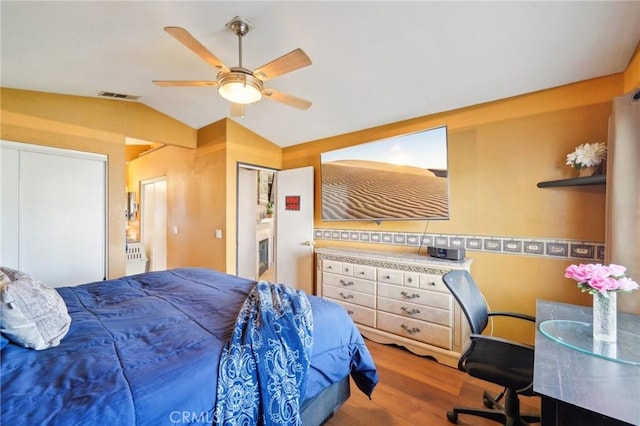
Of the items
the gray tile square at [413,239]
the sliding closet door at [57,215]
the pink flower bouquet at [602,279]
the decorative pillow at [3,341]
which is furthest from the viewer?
the gray tile square at [413,239]

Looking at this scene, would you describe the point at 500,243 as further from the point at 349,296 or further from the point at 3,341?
the point at 3,341

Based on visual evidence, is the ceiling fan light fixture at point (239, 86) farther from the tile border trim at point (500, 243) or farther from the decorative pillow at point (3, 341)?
the tile border trim at point (500, 243)

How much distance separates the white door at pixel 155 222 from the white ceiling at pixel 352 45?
253 centimetres

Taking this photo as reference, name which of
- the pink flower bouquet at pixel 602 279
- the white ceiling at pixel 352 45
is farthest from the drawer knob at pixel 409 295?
the white ceiling at pixel 352 45

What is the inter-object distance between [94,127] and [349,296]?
3.57m

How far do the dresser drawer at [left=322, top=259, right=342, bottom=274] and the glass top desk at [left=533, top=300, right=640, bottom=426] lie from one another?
6.76 ft

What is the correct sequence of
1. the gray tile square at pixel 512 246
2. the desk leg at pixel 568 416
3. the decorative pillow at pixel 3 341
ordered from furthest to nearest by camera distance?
the gray tile square at pixel 512 246
the decorative pillow at pixel 3 341
the desk leg at pixel 568 416

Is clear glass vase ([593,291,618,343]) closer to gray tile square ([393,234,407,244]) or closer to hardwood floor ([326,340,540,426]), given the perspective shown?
hardwood floor ([326,340,540,426])

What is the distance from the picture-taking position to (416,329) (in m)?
2.52

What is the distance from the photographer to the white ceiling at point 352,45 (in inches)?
66.6

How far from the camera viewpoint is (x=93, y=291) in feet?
6.24

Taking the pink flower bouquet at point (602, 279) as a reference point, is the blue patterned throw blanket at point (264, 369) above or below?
below

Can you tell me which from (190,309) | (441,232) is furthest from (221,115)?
(441,232)

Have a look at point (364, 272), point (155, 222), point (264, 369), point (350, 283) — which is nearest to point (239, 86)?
point (264, 369)
